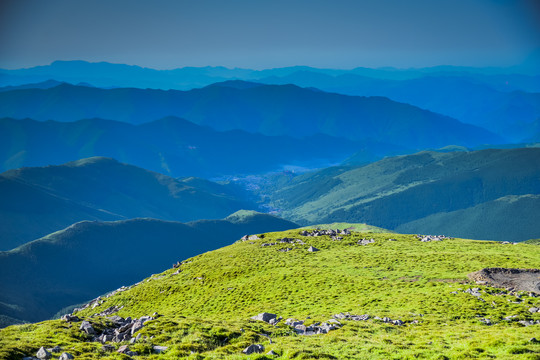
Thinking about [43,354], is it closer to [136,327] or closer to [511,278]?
[136,327]

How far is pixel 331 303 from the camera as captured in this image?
192 feet

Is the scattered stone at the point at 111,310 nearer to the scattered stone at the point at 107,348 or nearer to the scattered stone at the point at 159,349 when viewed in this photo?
the scattered stone at the point at 107,348

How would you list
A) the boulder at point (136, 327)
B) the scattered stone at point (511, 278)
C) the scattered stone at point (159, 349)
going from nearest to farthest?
the scattered stone at point (159, 349) → the boulder at point (136, 327) → the scattered stone at point (511, 278)

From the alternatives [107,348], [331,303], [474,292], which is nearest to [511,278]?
[474,292]

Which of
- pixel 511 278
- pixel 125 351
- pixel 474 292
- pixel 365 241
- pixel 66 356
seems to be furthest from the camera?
pixel 365 241

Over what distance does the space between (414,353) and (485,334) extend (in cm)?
900

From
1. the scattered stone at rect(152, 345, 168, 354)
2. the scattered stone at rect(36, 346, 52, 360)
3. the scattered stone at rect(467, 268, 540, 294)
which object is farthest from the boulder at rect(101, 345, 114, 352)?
the scattered stone at rect(467, 268, 540, 294)

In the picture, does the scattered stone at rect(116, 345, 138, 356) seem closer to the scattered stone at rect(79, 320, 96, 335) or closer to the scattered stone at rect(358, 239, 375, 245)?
the scattered stone at rect(79, 320, 96, 335)

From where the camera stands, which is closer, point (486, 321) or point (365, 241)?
point (486, 321)

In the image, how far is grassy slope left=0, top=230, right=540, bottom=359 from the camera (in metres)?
31.1

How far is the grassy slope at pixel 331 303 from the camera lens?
31125 millimetres

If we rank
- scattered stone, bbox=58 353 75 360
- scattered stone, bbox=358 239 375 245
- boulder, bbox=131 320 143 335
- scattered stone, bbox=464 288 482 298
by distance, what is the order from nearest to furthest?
scattered stone, bbox=58 353 75 360 → boulder, bbox=131 320 143 335 → scattered stone, bbox=464 288 482 298 → scattered stone, bbox=358 239 375 245

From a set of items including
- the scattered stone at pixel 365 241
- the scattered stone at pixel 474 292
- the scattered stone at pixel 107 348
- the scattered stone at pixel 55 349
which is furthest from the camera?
the scattered stone at pixel 365 241

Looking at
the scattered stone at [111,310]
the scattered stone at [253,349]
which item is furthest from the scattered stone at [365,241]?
the scattered stone at [253,349]
